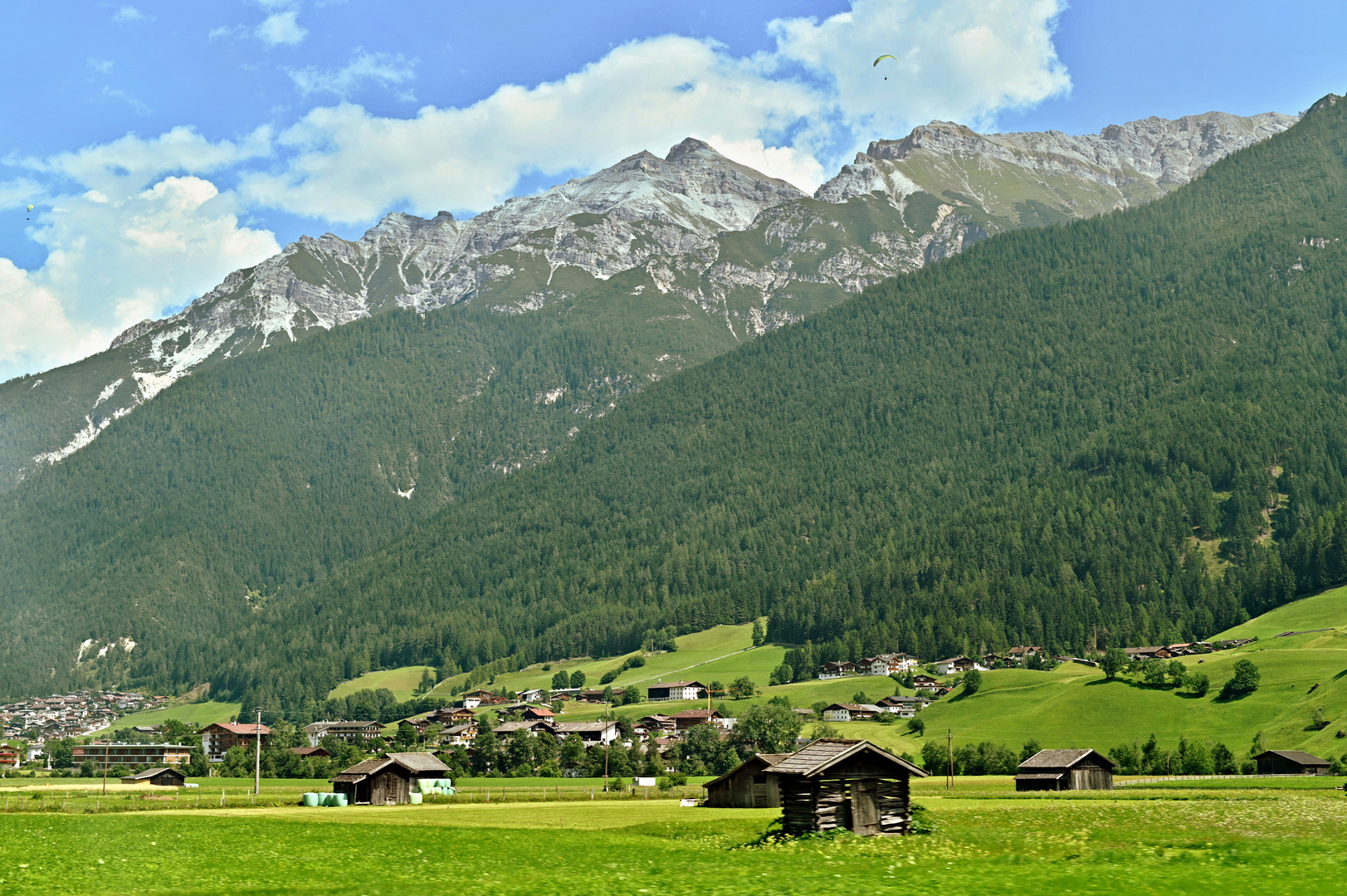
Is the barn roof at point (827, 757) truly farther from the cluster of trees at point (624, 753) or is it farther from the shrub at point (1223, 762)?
the cluster of trees at point (624, 753)

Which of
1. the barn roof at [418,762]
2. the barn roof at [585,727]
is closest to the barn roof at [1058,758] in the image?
the barn roof at [418,762]

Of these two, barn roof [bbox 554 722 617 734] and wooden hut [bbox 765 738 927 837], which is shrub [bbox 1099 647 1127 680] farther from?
wooden hut [bbox 765 738 927 837]

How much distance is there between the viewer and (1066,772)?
8900 centimetres

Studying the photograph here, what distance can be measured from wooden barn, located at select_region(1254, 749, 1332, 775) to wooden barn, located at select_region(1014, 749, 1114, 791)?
21.7 m

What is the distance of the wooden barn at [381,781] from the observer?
9612cm

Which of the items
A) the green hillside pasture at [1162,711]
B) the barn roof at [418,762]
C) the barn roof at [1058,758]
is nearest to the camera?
the barn roof at [1058,758]

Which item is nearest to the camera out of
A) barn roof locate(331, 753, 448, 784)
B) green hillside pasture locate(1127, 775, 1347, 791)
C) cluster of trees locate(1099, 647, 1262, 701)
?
green hillside pasture locate(1127, 775, 1347, 791)

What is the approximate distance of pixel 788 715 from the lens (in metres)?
154

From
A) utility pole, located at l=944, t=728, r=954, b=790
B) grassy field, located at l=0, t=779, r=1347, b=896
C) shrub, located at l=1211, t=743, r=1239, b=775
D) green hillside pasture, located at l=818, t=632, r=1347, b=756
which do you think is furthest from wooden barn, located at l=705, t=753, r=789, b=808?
green hillside pasture, located at l=818, t=632, r=1347, b=756

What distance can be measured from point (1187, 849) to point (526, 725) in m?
151

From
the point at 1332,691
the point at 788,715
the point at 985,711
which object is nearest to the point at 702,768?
the point at 788,715

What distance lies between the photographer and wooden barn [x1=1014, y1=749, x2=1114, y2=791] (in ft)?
292

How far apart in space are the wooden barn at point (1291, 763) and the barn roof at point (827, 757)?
2907 inches

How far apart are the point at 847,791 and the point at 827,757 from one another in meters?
1.65
